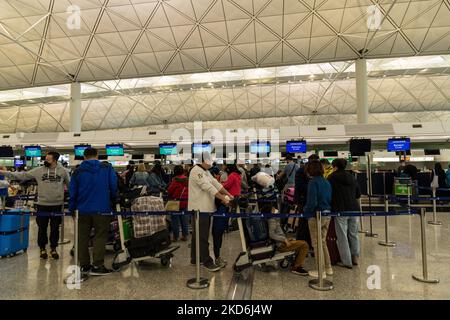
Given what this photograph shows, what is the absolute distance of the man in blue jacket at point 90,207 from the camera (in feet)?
15.8

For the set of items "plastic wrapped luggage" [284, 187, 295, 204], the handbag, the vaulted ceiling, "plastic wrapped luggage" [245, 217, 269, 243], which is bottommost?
"plastic wrapped luggage" [245, 217, 269, 243]

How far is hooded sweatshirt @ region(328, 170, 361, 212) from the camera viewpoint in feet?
17.7

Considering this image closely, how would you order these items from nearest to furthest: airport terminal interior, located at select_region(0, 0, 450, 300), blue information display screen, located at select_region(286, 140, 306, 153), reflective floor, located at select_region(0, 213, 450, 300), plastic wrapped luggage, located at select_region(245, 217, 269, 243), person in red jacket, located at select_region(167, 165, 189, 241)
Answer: reflective floor, located at select_region(0, 213, 450, 300)
airport terminal interior, located at select_region(0, 0, 450, 300)
plastic wrapped luggage, located at select_region(245, 217, 269, 243)
person in red jacket, located at select_region(167, 165, 189, 241)
blue information display screen, located at select_region(286, 140, 306, 153)

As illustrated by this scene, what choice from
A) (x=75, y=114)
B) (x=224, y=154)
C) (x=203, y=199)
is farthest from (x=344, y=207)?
(x=75, y=114)

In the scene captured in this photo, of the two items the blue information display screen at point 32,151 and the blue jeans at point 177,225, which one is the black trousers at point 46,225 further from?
the blue information display screen at point 32,151

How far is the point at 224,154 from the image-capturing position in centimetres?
1536

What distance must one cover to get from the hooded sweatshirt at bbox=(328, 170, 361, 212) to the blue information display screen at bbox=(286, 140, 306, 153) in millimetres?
10963

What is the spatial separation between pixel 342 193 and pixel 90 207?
4.55m

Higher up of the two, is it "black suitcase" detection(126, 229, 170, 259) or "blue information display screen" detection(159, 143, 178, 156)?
"blue information display screen" detection(159, 143, 178, 156)

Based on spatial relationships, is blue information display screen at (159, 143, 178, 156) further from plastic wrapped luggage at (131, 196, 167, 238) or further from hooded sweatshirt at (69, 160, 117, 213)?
hooded sweatshirt at (69, 160, 117, 213)

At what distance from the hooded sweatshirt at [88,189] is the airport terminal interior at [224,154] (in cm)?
3

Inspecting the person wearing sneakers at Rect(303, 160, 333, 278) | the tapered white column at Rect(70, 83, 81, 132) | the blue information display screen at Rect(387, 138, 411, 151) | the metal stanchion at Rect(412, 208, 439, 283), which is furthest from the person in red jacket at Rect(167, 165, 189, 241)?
the tapered white column at Rect(70, 83, 81, 132)

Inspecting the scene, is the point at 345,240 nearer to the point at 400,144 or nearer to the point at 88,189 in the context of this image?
the point at 88,189

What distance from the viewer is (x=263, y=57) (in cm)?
1941
